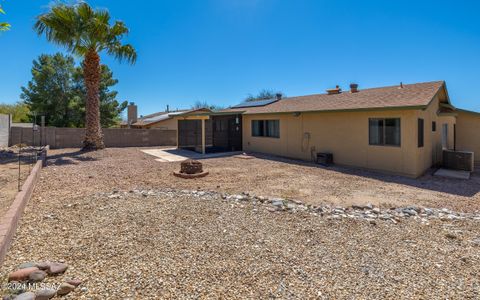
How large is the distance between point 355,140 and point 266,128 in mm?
5478

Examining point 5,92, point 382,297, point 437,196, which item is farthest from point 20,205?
point 5,92

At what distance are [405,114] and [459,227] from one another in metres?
5.74

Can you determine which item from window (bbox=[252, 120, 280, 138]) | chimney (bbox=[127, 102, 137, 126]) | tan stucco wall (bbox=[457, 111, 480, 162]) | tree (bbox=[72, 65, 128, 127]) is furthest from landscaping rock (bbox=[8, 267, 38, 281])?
chimney (bbox=[127, 102, 137, 126])

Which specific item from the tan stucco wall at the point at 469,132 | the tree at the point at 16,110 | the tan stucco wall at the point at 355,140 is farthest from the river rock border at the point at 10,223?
the tree at the point at 16,110

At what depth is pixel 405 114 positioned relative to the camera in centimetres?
955

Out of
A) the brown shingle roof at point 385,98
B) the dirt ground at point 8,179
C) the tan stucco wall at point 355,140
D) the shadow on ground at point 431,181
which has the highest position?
the brown shingle roof at point 385,98

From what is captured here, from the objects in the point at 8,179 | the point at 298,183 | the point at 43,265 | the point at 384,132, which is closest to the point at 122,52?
the point at 8,179

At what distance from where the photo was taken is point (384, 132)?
403 inches

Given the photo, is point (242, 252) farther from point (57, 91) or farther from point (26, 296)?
point (57, 91)

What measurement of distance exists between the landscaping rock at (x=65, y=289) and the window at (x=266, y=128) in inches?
498

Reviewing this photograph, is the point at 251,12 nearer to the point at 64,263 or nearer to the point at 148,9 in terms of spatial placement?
the point at 148,9

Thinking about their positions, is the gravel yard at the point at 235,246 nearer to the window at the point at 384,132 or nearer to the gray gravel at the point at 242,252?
the gray gravel at the point at 242,252

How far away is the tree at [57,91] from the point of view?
23797 mm

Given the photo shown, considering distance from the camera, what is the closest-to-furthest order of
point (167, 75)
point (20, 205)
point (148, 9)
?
point (20, 205) → point (148, 9) → point (167, 75)
